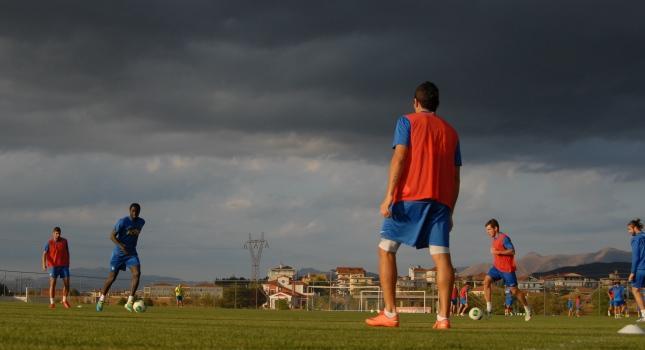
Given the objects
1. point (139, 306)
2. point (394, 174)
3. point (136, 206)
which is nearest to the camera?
point (394, 174)

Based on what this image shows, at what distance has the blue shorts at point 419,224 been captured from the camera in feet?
27.0

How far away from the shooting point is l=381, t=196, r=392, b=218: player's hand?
8.19 m

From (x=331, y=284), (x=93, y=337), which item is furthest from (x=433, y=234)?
(x=331, y=284)

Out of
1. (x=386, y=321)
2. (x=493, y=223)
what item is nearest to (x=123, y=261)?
(x=493, y=223)

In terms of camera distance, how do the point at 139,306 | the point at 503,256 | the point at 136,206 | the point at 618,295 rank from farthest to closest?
the point at 618,295 < the point at 503,256 < the point at 139,306 < the point at 136,206

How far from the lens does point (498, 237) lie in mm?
19531

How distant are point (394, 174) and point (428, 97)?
0.94m

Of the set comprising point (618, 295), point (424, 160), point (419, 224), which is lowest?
point (618, 295)

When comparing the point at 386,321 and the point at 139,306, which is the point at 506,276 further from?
the point at 386,321

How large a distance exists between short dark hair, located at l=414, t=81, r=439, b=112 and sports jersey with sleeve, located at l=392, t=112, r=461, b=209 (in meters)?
0.14

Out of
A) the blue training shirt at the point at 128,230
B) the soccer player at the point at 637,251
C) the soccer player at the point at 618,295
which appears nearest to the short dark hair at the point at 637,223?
the soccer player at the point at 637,251

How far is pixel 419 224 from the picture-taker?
27.0 ft

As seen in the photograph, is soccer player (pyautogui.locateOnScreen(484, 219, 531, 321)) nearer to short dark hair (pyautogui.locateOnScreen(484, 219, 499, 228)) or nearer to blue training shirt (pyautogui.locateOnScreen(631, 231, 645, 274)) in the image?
short dark hair (pyautogui.locateOnScreen(484, 219, 499, 228))

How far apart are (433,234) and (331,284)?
48.2 meters
